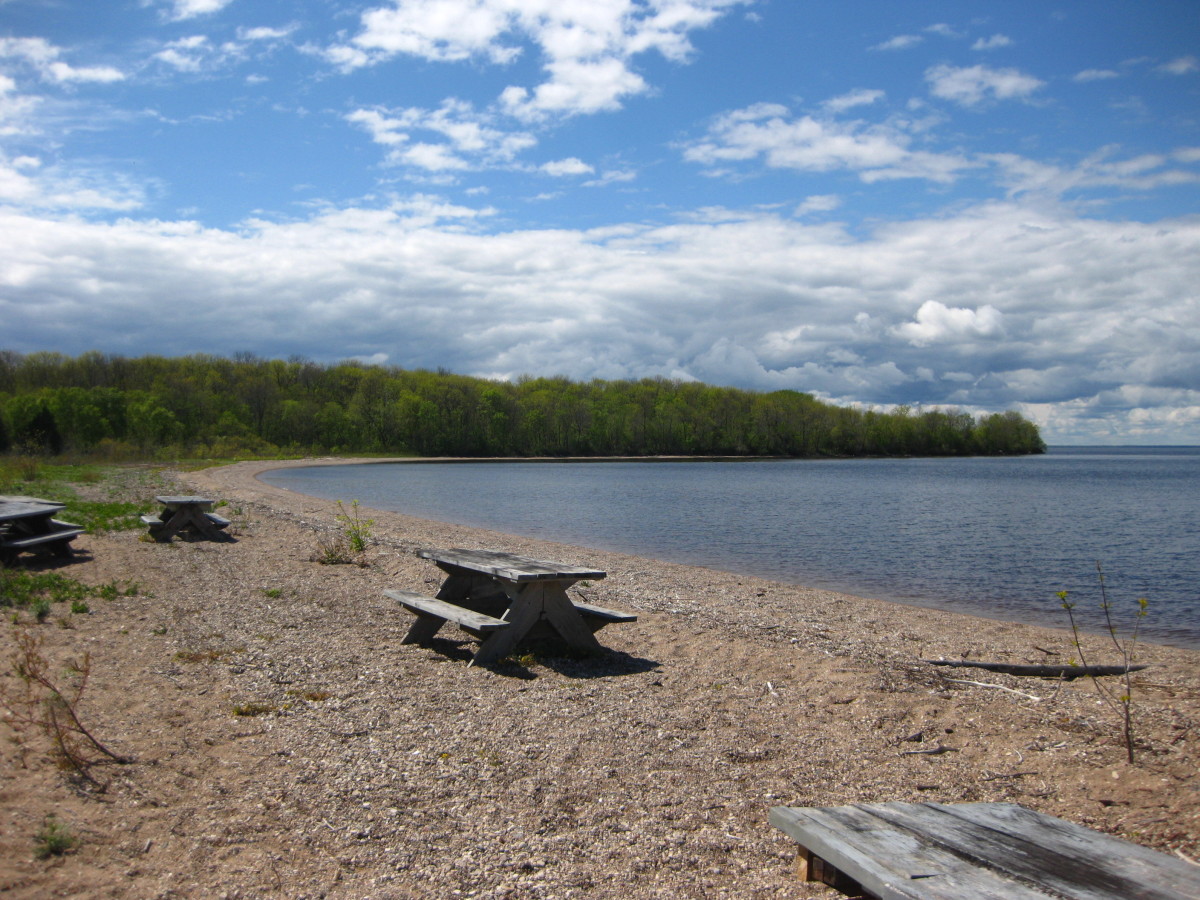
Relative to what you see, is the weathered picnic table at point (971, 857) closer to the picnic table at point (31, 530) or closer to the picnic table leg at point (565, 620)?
the picnic table leg at point (565, 620)

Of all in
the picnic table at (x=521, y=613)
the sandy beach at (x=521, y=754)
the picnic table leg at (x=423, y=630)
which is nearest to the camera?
the sandy beach at (x=521, y=754)

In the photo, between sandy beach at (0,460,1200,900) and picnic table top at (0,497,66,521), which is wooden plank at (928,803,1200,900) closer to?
sandy beach at (0,460,1200,900)

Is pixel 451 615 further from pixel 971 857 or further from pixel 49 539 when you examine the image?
pixel 49 539

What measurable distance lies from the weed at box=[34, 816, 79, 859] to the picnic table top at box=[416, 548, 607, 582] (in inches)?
156

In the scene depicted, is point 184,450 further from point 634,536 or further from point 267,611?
point 267,611

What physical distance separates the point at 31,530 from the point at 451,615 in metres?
9.44

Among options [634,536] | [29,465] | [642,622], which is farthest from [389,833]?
[29,465]

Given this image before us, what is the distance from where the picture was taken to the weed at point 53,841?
11.0 feet

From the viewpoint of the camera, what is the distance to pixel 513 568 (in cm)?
745

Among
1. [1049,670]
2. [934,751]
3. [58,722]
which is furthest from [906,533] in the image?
[58,722]

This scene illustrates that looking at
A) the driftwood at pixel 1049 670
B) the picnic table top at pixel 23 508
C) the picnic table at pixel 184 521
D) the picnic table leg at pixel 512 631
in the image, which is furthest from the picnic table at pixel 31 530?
the driftwood at pixel 1049 670

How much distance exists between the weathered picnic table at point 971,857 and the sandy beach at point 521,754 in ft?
1.48

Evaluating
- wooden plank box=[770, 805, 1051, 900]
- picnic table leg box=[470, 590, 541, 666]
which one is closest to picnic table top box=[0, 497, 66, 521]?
picnic table leg box=[470, 590, 541, 666]

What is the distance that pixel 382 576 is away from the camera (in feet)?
40.7
